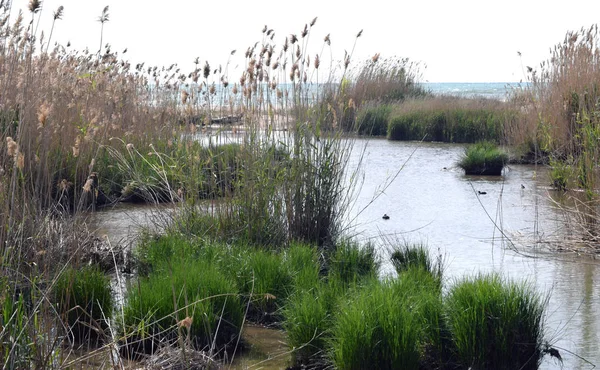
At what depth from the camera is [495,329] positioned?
4.21 metres

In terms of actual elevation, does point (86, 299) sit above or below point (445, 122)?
below

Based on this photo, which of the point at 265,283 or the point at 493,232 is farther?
the point at 493,232

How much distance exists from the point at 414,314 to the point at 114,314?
1850 millimetres

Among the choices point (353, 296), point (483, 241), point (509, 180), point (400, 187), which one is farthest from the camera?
point (509, 180)

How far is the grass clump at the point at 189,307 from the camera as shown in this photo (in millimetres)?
4363

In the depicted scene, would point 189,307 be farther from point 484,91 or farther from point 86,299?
point 484,91

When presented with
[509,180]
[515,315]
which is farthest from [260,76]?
[509,180]

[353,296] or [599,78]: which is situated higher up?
[599,78]

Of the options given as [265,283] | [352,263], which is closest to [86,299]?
[265,283]

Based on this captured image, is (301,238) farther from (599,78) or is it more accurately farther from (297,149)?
(599,78)

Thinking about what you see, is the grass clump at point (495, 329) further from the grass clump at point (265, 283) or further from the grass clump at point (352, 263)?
the grass clump at point (265, 283)

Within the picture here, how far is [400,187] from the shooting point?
1174 cm

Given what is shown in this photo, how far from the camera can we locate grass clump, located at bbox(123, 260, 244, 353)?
14.3 feet

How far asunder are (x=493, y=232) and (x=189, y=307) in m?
4.57
